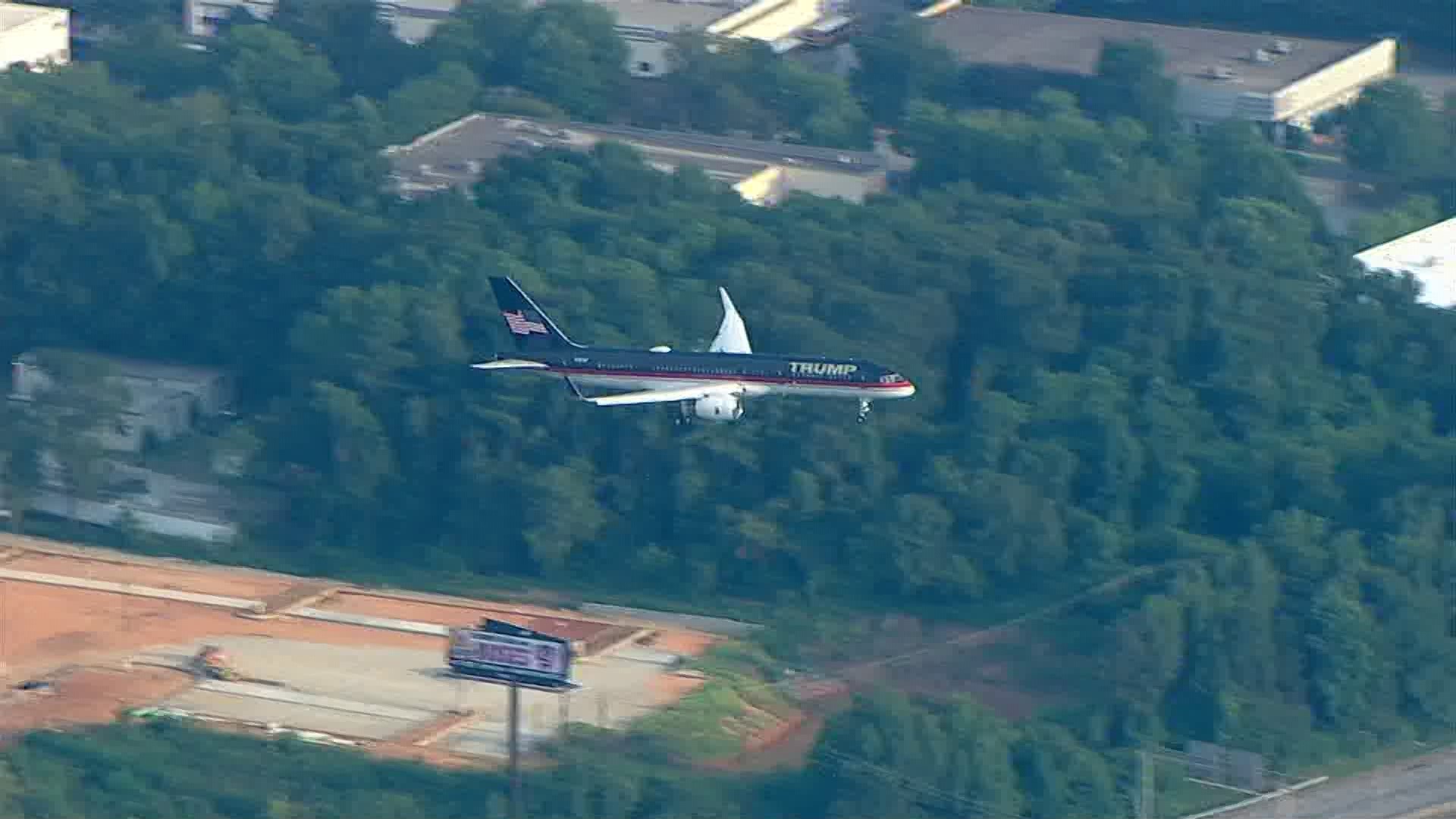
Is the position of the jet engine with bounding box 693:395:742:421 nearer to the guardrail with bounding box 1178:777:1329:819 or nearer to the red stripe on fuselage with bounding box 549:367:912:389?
the red stripe on fuselage with bounding box 549:367:912:389

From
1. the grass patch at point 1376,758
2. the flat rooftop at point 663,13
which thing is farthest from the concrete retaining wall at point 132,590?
the flat rooftop at point 663,13

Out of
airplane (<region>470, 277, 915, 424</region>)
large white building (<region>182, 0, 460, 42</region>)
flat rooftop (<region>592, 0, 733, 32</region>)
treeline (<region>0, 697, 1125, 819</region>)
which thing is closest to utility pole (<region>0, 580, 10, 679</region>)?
treeline (<region>0, 697, 1125, 819</region>)

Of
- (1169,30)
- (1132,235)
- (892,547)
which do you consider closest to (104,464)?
(892,547)

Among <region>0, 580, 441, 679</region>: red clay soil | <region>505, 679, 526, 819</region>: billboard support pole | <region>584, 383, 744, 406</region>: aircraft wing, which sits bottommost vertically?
<region>0, 580, 441, 679</region>: red clay soil

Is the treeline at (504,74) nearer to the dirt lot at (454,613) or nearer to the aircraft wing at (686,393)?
the dirt lot at (454,613)

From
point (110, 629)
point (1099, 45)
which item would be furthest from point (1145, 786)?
point (1099, 45)

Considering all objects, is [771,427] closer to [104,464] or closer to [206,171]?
[104,464]
